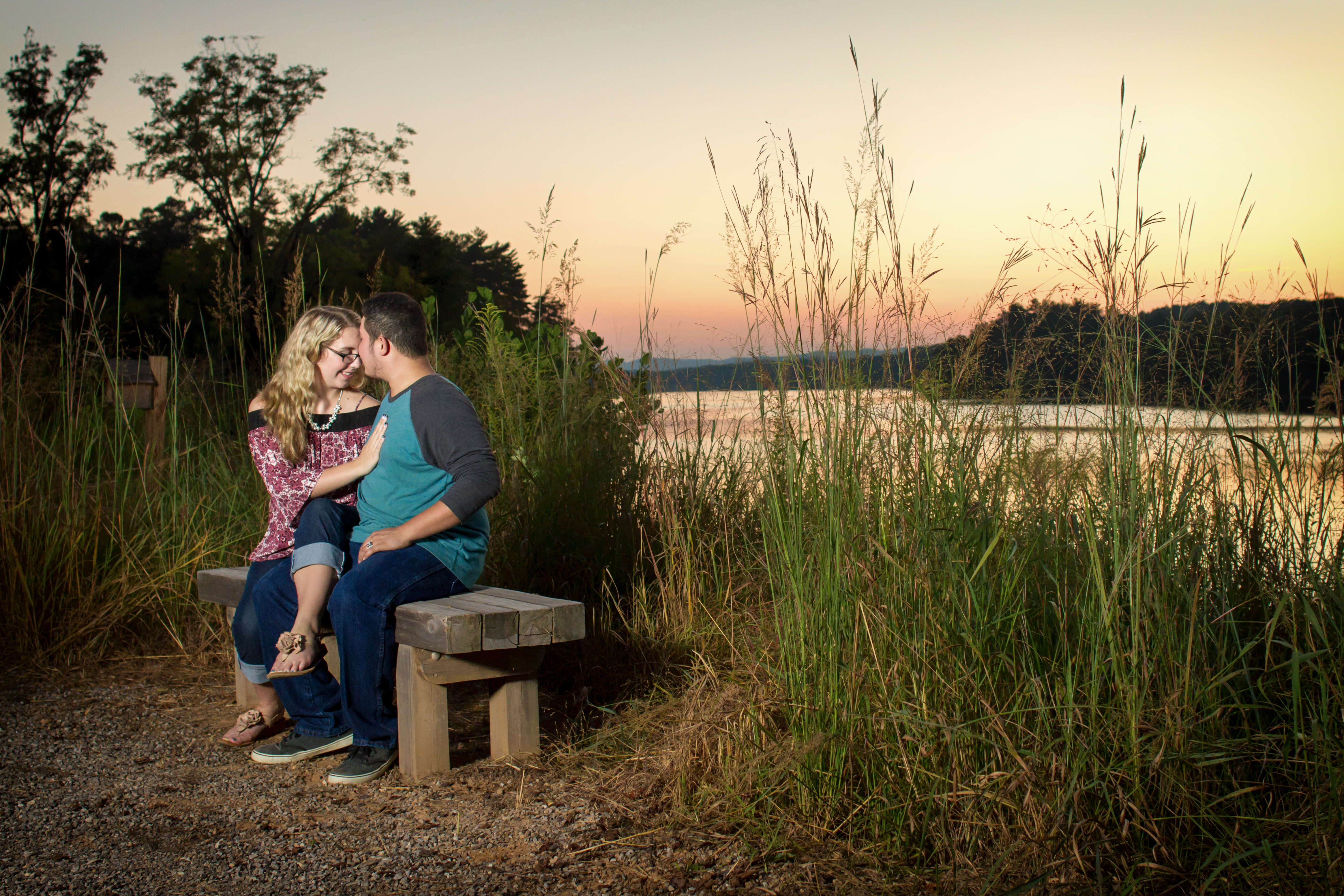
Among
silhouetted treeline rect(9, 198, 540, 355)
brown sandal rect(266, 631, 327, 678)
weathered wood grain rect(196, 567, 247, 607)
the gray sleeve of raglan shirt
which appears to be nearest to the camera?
the gray sleeve of raglan shirt

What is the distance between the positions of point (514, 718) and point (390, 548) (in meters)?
0.67

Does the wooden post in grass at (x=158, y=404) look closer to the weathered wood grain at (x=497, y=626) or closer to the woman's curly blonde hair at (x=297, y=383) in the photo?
the woman's curly blonde hair at (x=297, y=383)

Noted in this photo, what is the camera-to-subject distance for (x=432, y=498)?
3.06 m

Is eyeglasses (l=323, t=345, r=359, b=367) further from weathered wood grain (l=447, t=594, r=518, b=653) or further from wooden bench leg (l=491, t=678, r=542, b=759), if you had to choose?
wooden bench leg (l=491, t=678, r=542, b=759)

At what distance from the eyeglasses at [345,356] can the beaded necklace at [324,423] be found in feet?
0.51

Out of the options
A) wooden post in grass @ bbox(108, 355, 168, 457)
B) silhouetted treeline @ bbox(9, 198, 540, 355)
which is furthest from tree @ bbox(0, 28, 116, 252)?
wooden post in grass @ bbox(108, 355, 168, 457)

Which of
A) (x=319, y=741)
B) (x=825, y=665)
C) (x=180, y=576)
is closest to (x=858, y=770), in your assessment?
(x=825, y=665)

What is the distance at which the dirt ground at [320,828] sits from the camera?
7.53 feet

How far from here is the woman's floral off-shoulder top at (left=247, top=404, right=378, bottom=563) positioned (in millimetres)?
3273

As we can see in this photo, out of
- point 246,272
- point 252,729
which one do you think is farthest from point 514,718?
point 246,272

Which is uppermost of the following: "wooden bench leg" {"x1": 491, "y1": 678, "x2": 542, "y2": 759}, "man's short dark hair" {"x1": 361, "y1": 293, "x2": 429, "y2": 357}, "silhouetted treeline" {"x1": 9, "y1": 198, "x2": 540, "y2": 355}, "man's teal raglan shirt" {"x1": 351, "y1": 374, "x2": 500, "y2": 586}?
"silhouetted treeline" {"x1": 9, "y1": 198, "x2": 540, "y2": 355}

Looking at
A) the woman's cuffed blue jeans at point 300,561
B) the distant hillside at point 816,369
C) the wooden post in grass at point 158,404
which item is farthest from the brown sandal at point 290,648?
the wooden post in grass at point 158,404

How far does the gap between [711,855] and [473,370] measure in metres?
3.49

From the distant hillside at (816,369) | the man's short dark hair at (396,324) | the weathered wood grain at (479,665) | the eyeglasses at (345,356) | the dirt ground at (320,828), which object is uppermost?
the man's short dark hair at (396,324)
